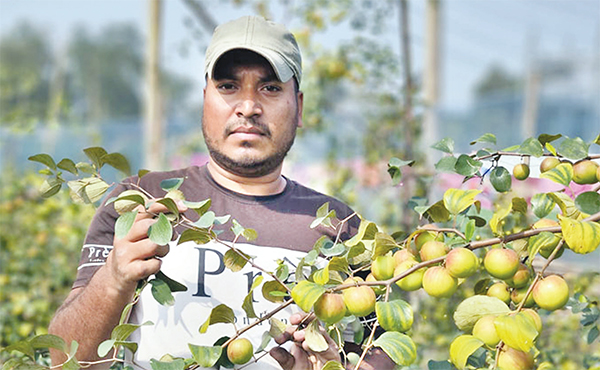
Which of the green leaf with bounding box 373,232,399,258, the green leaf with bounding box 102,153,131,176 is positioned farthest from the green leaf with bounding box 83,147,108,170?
the green leaf with bounding box 373,232,399,258

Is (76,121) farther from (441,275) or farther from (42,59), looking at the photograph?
(42,59)

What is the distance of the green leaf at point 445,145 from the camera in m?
1.01

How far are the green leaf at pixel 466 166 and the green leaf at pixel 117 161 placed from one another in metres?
0.46

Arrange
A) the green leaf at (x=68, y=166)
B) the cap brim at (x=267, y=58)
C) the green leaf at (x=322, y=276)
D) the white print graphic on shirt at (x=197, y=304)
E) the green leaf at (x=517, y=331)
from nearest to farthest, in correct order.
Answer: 1. the green leaf at (x=517, y=331)
2. the green leaf at (x=322, y=276)
3. the green leaf at (x=68, y=166)
4. the white print graphic on shirt at (x=197, y=304)
5. the cap brim at (x=267, y=58)

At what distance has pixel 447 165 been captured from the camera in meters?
0.97

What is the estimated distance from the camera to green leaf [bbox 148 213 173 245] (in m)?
0.85

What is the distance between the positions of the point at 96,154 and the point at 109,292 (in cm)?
23

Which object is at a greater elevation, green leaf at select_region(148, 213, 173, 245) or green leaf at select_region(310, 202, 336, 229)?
green leaf at select_region(148, 213, 173, 245)

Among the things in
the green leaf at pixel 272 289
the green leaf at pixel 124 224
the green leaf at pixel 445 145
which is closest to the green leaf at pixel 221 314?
the green leaf at pixel 272 289

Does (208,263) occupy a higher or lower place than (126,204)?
lower

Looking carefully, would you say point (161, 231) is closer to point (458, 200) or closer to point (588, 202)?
point (458, 200)

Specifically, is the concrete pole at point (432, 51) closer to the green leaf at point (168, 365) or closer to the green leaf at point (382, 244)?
the green leaf at point (382, 244)

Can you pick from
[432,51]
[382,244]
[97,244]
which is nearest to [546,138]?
[382,244]

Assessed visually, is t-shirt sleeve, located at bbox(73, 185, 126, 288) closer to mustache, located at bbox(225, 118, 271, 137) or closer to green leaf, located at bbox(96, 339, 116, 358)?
mustache, located at bbox(225, 118, 271, 137)
